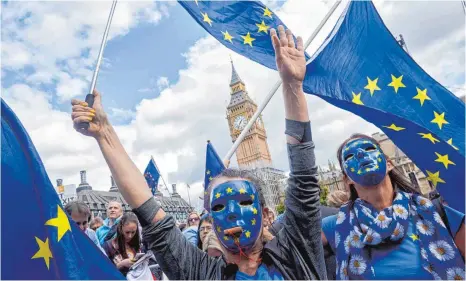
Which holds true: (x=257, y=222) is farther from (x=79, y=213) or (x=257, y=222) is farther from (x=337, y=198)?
(x=79, y=213)

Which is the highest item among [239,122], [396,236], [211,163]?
[239,122]

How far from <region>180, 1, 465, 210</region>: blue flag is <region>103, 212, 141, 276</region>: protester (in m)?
2.29

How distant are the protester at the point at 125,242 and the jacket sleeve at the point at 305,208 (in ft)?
9.13

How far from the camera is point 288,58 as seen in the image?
2051 millimetres

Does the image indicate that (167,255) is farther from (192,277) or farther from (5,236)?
(5,236)

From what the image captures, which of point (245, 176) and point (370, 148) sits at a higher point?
point (370, 148)

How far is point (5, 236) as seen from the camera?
78.5 inches

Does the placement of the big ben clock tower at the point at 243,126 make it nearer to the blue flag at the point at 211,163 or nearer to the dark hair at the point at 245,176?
the blue flag at the point at 211,163

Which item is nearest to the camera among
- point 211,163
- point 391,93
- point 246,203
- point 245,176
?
point 246,203

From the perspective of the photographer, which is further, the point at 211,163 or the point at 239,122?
the point at 239,122

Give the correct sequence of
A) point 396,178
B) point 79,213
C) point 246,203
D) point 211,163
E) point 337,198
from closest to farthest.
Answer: point 246,203
point 396,178
point 337,198
point 79,213
point 211,163

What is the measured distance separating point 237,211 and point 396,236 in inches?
42.4

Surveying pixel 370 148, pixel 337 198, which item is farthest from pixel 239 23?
pixel 370 148

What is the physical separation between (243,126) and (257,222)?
9032cm
